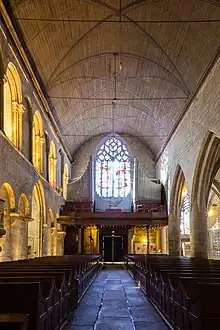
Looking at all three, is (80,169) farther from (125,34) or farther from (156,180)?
(125,34)

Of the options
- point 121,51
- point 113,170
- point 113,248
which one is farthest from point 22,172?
point 113,248

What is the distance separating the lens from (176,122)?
22.5 meters

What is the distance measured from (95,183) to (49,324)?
27778mm

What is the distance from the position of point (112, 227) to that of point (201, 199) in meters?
13.7

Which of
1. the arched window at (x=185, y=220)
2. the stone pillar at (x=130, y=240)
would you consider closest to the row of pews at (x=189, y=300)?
the arched window at (x=185, y=220)

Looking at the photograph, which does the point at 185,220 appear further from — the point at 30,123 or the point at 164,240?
the point at 30,123

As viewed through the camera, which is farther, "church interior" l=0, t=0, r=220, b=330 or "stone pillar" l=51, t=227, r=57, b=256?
"stone pillar" l=51, t=227, r=57, b=256

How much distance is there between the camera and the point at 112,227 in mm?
32375

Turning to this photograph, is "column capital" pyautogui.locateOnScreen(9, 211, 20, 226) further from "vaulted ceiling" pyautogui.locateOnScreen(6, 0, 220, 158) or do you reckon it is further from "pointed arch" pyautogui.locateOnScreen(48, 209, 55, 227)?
"pointed arch" pyautogui.locateOnScreen(48, 209, 55, 227)

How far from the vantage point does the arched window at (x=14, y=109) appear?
15.6m

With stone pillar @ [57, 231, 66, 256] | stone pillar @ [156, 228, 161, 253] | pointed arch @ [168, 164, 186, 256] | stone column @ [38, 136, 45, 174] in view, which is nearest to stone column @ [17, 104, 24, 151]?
stone column @ [38, 136, 45, 174]

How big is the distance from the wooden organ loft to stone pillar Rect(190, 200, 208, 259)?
5.96 metres

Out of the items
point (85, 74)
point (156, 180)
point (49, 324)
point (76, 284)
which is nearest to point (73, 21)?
A: point (85, 74)

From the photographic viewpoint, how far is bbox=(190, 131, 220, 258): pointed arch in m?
18.4
